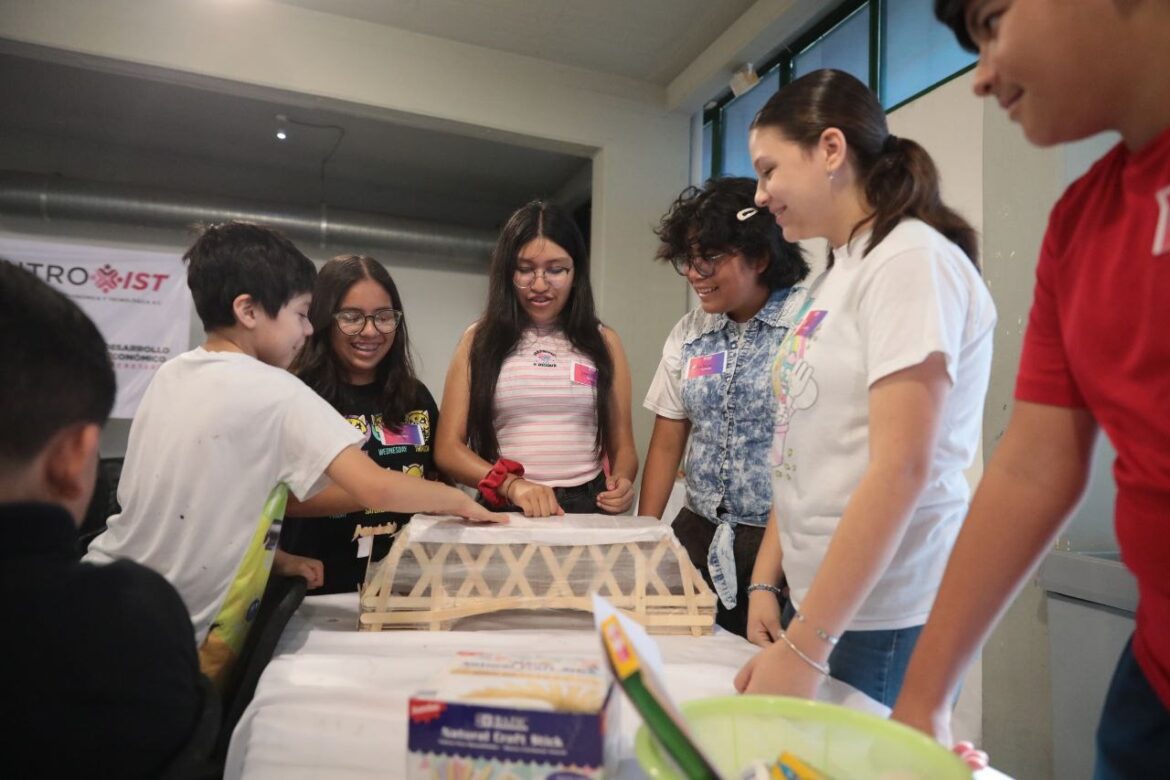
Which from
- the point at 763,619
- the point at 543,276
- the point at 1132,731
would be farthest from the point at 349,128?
the point at 1132,731

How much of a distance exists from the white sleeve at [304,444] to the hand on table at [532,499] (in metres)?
0.37

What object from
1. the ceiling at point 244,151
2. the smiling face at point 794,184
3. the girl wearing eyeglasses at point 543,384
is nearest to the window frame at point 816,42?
the ceiling at point 244,151

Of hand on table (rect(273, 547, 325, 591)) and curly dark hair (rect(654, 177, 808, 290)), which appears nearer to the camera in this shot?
hand on table (rect(273, 547, 325, 591))

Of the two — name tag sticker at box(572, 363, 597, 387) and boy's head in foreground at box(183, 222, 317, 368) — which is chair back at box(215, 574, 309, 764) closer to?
boy's head in foreground at box(183, 222, 317, 368)

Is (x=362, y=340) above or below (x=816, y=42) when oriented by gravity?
below

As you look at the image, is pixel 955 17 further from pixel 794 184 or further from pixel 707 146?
pixel 707 146

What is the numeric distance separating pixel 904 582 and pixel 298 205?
4.54 m

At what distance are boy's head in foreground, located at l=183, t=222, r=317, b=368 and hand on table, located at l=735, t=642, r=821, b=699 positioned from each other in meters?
0.98

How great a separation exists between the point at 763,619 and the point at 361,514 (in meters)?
0.96

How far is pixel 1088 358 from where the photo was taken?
489mm

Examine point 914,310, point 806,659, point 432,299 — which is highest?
point 432,299

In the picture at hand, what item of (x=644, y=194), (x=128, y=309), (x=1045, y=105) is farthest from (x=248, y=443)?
(x=128, y=309)

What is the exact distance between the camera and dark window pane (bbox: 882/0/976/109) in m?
2.34

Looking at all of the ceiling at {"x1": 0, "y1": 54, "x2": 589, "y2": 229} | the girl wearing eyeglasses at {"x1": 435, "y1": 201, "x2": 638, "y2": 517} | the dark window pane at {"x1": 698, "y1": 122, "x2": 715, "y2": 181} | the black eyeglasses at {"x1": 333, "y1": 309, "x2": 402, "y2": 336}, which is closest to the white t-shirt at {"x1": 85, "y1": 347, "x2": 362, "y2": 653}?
the girl wearing eyeglasses at {"x1": 435, "y1": 201, "x2": 638, "y2": 517}
